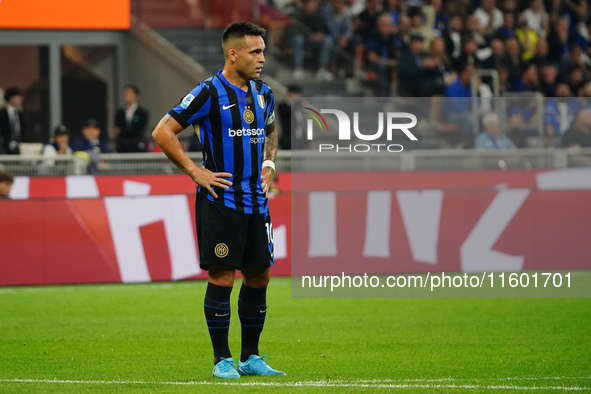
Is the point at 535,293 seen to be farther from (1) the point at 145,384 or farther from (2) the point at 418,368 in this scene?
(1) the point at 145,384

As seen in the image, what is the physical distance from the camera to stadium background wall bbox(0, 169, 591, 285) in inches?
503

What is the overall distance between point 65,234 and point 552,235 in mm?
6408

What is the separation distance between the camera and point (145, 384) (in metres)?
6.48

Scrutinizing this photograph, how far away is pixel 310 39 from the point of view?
1883cm

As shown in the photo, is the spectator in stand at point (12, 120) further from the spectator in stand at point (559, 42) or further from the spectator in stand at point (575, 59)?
the spectator in stand at point (559, 42)

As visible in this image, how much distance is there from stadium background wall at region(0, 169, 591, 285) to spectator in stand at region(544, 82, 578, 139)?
2.28 feet

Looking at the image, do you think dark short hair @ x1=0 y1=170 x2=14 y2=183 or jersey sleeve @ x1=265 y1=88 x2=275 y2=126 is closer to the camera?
jersey sleeve @ x1=265 y1=88 x2=275 y2=126

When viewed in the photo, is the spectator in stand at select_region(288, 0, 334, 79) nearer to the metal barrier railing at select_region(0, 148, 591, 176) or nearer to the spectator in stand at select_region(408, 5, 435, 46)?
the spectator in stand at select_region(408, 5, 435, 46)

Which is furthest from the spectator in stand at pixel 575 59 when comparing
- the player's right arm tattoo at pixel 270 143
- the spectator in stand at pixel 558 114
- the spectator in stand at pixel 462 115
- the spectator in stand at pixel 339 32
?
the player's right arm tattoo at pixel 270 143

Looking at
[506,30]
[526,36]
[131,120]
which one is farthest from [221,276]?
[526,36]

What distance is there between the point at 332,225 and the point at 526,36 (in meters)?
8.87

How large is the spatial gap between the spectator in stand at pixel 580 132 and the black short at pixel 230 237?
940 cm

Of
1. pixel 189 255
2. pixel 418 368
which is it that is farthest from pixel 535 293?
pixel 418 368

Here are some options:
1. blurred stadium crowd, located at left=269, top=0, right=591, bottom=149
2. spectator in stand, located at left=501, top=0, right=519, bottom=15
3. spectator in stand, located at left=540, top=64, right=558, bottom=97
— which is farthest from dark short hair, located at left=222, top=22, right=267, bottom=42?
spectator in stand, located at left=501, top=0, right=519, bottom=15
